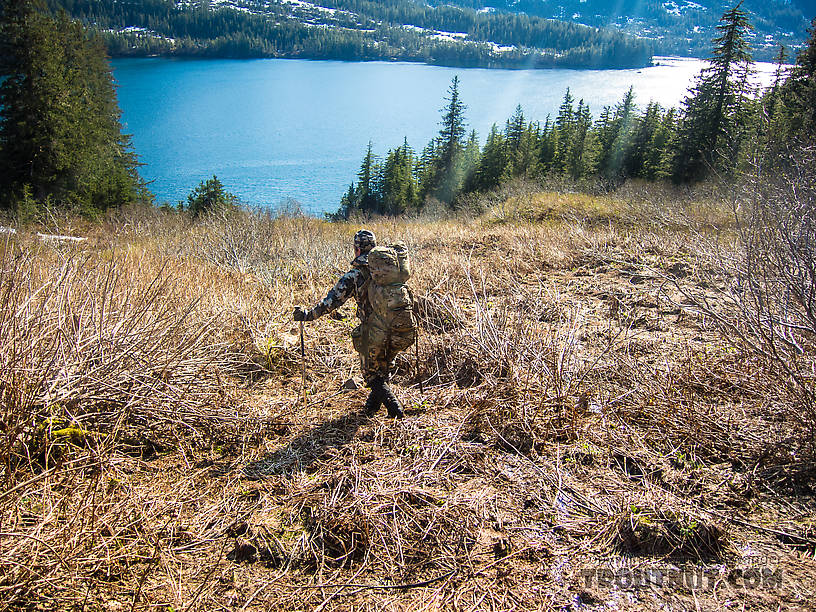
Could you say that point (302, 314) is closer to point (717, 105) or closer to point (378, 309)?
point (378, 309)

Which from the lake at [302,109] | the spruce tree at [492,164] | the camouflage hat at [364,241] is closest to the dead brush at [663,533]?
the camouflage hat at [364,241]

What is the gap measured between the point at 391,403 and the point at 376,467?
827mm

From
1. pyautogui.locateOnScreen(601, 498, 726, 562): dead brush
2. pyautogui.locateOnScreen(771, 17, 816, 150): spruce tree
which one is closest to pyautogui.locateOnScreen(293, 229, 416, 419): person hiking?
pyautogui.locateOnScreen(601, 498, 726, 562): dead brush

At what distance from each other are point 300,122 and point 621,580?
69.7 metres

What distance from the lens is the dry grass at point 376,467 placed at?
304 centimetres

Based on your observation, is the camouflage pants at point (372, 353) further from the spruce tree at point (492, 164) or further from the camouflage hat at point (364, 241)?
the spruce tree at point (492, 164)

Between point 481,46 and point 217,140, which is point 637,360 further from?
point 481,46

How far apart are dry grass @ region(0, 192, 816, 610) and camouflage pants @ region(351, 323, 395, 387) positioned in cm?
45

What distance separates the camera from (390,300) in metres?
4.48

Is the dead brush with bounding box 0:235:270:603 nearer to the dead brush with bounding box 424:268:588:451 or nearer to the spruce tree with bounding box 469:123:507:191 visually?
the dead brush with bounding box 424:268:588:451

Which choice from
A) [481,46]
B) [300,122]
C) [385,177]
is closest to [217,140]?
[300,122]

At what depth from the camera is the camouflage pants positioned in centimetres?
466

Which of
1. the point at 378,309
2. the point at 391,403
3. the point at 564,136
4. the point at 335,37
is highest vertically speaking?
the point at 335,37

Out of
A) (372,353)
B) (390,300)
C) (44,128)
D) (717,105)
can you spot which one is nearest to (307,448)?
(372,353)
